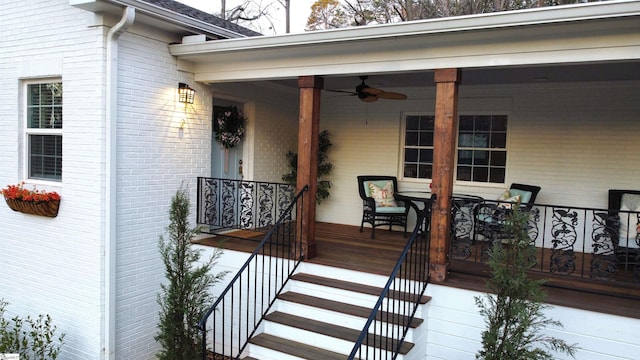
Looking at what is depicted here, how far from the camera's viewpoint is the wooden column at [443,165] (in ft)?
14.2

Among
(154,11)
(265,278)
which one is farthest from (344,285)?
(154,11)

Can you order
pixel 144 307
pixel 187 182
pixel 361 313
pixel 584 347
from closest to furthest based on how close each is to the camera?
1. pixel 584 347
2. pixel 361 313
3. pixel 144 307
4. pixel 187 182

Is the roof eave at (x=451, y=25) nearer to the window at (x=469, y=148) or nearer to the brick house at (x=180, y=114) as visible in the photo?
the brick house at (x=180, y=114)

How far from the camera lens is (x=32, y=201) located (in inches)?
207

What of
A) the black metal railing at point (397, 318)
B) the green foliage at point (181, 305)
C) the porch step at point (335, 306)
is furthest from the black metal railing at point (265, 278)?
Answer: the black metal railing at point (397, 318)

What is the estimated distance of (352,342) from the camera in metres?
4.00

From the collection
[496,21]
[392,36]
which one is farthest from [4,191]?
[496,21]

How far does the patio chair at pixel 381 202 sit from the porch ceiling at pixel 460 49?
2.13 metres

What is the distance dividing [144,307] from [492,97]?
18.3 ft

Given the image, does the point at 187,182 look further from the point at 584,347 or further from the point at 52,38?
the point at 584,347

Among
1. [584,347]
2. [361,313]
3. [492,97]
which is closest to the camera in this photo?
[584,347]

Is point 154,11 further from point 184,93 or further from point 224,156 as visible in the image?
point 224,156

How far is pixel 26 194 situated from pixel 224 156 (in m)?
2.57

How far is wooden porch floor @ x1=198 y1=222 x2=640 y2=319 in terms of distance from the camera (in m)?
3.89
